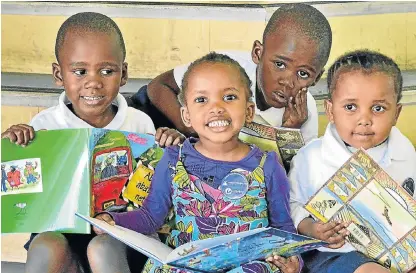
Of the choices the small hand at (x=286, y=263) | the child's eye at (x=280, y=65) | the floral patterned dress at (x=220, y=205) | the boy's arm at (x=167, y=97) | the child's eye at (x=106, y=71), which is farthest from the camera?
the boy's arm at (x=167, y=97)

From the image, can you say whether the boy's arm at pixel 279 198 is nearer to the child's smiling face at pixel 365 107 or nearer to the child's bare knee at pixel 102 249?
the child's smiling face at pixel 365 107

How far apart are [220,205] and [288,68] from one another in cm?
51

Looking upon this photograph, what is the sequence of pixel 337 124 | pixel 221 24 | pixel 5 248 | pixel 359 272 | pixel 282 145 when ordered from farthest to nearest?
pixel 5 248, pixel 221 24, pixel 282 145, pixel 337 124, pixel 359 272

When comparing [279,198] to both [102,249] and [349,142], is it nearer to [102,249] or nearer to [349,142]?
[349,142]

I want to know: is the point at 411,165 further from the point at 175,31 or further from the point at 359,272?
the point at 175,31

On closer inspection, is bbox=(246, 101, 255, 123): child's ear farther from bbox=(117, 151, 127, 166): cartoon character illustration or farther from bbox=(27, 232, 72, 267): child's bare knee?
bbox=(27, 232, 72, 267): child's bare knee

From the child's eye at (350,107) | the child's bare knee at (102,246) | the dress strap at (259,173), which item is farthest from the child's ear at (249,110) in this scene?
the child's bare knee at (102,246)

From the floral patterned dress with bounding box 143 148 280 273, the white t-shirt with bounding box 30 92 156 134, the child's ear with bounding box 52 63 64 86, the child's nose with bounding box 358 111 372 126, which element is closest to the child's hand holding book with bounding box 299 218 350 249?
the floral patterned dress with bounding box 143 148 280 273

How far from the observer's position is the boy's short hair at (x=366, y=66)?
6.81ft

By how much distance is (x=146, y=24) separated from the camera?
104 inches

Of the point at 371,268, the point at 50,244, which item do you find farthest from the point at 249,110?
the point at 50,244

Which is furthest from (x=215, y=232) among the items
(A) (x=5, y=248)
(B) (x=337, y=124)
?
(A) (x=5, y=248)

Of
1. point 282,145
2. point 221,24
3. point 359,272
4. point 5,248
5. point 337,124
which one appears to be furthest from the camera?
point 5,248

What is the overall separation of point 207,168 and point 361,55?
507mm
